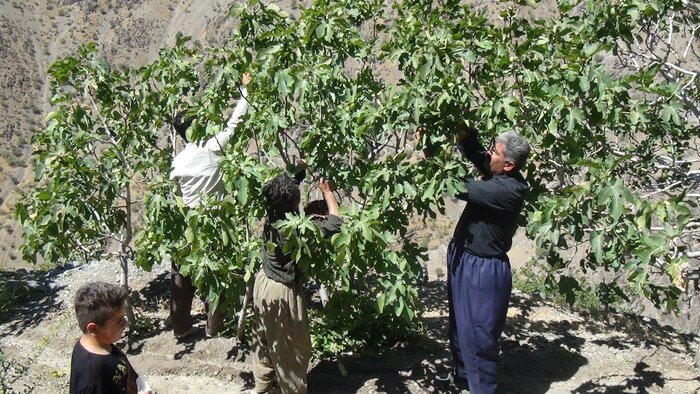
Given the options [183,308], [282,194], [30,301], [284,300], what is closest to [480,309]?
[284,300]

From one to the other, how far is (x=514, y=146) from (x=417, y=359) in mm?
1840

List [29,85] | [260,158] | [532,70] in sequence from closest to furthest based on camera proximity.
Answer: [532,70] → [260,158] → [29,85]

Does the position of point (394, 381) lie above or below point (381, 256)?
below

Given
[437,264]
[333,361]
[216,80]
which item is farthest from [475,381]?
[437,264]

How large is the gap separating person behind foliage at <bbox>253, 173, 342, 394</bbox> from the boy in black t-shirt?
1.12m

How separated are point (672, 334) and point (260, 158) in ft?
12.0

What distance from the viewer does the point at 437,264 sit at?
18.2 meters

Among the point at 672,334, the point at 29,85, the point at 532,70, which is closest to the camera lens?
the point at 532,70

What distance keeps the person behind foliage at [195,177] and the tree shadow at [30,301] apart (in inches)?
56.3

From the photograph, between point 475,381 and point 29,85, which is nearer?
point 475,381

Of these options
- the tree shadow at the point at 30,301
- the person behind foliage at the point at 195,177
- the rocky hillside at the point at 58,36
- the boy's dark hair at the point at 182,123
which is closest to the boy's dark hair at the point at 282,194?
the person behind foliage at the point at 195,177

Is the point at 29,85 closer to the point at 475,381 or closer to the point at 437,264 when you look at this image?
the point at 437,264

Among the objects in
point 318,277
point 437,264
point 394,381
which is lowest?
point 437,264

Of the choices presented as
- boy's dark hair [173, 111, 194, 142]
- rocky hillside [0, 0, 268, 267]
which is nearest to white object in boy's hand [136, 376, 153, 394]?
boy's dark hair [173, 111, 194, 142]
